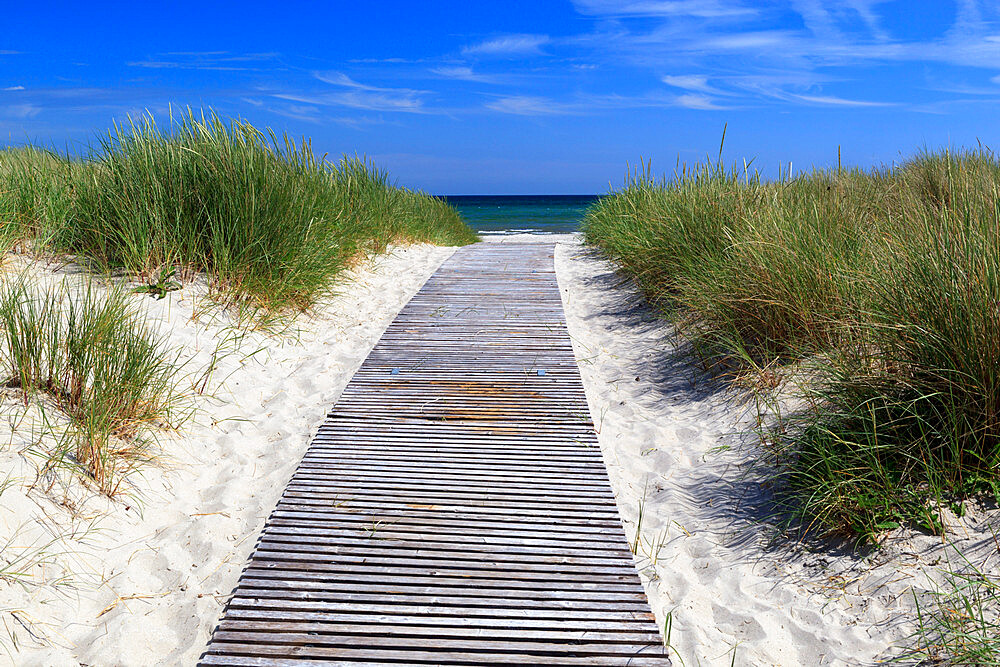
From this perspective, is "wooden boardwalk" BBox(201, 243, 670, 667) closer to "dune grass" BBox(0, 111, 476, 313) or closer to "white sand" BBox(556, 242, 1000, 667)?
"white sand" BBox(556, 242, 1000, 667)

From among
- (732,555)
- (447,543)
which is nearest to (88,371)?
(447,543)

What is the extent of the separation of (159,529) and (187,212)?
105 inches

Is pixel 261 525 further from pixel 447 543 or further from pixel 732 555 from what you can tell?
pixel 732 555

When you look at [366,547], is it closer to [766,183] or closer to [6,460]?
[6,460]

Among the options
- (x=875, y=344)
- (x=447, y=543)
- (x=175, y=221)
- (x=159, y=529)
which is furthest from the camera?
(x=175, y=221)

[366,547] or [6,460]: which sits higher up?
[6,460]

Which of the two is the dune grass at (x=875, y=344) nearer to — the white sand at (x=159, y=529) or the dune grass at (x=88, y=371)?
the white sand at (x=159, y=529)

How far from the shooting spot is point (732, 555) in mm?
2365

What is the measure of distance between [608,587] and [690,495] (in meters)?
0.80

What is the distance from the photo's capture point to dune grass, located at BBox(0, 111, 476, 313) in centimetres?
426

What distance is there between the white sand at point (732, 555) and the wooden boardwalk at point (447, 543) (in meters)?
0.16

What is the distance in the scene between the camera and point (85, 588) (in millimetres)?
2156

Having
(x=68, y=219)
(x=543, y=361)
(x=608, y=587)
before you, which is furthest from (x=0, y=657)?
(x=68, y=219)

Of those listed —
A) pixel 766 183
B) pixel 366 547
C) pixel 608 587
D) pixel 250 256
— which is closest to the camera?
pixel 608 587
